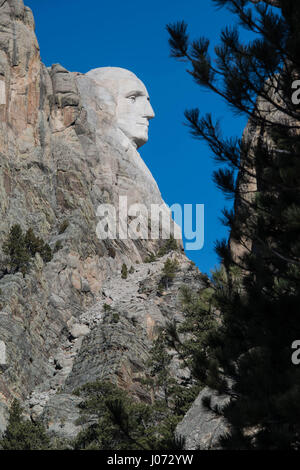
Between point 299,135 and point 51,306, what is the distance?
135ft

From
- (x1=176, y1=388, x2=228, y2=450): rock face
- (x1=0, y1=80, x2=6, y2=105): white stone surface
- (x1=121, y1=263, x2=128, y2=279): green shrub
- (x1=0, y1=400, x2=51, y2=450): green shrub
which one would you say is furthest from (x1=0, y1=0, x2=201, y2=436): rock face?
(x1=176, y1=388, x2=228, y2=450): rock face

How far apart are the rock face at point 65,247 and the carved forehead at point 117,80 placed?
2.04 metres

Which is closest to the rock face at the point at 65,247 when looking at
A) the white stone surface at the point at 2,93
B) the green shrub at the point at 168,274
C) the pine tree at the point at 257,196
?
the white stone surface at the point at 2,93

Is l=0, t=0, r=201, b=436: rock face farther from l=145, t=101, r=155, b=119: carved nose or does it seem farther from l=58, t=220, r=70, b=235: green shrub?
l=145, t=101, r=155, b=119: carved nose

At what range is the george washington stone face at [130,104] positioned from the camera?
3123 inches

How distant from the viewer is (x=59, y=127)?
69938mm

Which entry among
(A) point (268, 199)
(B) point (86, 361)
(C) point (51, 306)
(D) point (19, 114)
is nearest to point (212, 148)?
(A) point (268, 199)

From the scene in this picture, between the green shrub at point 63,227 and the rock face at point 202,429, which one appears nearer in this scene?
the rock face at point 202,429

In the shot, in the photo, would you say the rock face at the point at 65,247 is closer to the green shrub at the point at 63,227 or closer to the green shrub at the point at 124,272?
the green shrub at the point at 63,227

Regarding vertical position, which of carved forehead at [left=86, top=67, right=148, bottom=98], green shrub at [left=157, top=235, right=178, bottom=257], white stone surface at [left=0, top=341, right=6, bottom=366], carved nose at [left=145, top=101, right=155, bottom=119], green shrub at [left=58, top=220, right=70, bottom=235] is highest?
carved forehead at [left=86, top=67, right=148, bottom=98]

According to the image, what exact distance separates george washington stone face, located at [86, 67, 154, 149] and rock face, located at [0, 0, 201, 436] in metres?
1.56

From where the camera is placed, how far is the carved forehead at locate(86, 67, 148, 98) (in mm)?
80750

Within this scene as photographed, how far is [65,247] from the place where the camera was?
2194 inches

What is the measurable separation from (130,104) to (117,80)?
424cm
